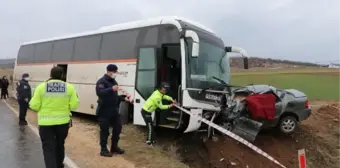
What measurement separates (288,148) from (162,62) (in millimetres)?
4767

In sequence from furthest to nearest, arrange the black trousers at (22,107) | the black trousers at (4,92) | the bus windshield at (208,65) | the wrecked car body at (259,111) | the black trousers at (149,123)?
1. the black trousers at (4,92)
2. the black trousers at (22,107)
3. the wrecked car body at (259,111)
4. the bus windshield at (208,65)
5. the black trousers at (149,123)

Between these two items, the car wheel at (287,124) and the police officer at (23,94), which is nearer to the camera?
the car wheel at (287,124)

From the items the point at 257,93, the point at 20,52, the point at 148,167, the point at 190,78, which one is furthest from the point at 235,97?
the point at 20,52

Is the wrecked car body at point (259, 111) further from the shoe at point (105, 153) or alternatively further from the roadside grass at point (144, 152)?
the shoe at point (105, 153)

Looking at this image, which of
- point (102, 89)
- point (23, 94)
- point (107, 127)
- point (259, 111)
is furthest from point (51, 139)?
point (23, 94)

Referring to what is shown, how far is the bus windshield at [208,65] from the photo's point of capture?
29.5ft

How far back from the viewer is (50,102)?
506 centimetres

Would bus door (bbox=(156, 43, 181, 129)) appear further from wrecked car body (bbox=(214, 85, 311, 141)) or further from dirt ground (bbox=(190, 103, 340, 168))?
dirt ground (bbox=(190, 103, 340, 168))

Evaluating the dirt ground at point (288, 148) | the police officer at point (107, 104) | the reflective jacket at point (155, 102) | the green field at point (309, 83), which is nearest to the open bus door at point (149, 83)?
the reflective jacket at point (155, 102)

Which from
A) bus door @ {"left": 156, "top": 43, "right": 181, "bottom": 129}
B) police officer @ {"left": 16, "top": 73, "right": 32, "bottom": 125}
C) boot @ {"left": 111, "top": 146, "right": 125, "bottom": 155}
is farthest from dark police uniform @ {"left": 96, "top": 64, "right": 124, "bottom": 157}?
police officer @ {"left": 16, "top": 73, "right": 32, "bottom": 125}

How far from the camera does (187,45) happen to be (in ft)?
29.3

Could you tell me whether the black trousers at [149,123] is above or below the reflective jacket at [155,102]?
below

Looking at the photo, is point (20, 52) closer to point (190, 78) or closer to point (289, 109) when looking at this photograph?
point (190, 78)

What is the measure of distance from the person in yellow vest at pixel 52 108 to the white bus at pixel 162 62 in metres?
3.53
